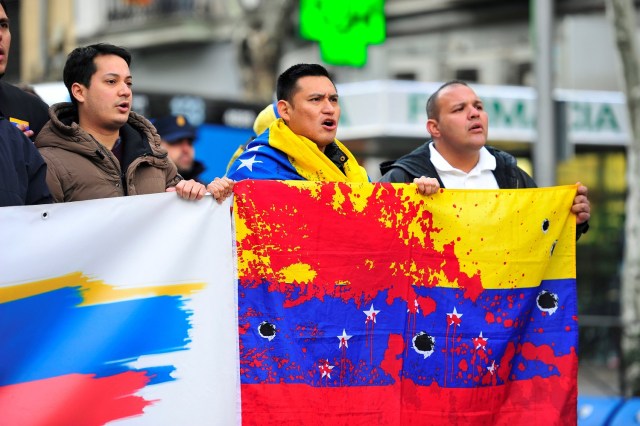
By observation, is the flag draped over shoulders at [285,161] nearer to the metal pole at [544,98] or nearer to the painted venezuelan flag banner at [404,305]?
the painted venezuelan flag banner at [404,305]

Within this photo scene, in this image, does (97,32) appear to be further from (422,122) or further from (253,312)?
(253,312)

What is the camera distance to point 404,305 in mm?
4875

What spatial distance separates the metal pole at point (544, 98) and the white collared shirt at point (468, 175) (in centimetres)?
536

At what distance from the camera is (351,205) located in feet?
15.9

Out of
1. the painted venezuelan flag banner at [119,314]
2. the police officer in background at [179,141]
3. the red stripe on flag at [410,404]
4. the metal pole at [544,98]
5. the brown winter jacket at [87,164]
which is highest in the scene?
the metal pole at [544,98]

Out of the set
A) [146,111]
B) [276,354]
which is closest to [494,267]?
[276,354]

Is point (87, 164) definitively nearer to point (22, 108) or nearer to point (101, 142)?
point (101, 142)

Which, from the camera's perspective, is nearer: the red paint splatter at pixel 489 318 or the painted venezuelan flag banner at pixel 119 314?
the painted venezuelan flag banner at pixel 119 314

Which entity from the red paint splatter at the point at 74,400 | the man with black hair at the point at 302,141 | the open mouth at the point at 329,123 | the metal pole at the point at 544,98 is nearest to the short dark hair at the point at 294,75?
the man with black hair at the point at 302,141

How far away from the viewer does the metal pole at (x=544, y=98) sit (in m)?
11.2

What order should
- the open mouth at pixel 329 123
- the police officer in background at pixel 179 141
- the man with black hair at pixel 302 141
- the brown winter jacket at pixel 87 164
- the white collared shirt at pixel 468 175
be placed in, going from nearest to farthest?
the brown winter jacket at pixel 87 164
the man with black hair at pixel 302 141
the open mouth at pixel 329 123
the white collared shirt at pixel 468 175
the police officer in background at pixel 179 141

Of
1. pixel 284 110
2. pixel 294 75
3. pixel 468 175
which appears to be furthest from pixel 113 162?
pixel 468 175

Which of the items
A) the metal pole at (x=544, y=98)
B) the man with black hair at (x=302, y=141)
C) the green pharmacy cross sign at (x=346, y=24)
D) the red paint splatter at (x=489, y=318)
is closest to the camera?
the red paint splatter at (x=489, y=318)

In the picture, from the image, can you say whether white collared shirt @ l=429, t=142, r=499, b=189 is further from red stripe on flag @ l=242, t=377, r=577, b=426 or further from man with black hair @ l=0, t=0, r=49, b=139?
man with black hair @ l=0, t=0, r=49, b=139
